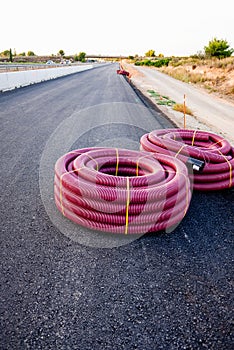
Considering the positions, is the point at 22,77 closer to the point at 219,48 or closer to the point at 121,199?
the point at 121,199

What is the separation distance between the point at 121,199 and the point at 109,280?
1.17 meters

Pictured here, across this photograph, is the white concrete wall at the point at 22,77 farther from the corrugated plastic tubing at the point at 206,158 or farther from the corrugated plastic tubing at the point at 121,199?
the corrugated plastic tubing at the point at 121,199

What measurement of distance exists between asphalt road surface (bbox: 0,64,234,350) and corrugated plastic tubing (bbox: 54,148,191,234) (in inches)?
6.9

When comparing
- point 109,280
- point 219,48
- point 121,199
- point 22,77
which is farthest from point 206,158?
point 219,48

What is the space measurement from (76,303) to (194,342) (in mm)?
1167

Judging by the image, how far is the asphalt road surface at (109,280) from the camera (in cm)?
273

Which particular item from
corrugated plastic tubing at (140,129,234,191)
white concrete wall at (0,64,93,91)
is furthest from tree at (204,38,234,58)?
corrugated plastic tubing at (140,129,234,191)

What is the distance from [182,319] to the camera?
2.93 m

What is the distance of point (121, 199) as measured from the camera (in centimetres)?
420

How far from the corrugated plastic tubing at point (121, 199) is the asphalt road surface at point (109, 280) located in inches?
6.9

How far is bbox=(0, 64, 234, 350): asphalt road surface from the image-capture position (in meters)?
2.73

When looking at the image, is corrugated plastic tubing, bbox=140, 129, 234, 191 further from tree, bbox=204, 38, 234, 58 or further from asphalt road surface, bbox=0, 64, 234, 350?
tree, bbox=204, 38, 234, 58

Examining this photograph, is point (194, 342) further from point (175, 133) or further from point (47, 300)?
point (175, 133)

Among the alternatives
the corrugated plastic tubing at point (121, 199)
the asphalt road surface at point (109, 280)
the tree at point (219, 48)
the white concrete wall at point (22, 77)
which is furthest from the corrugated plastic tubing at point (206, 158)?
the tree at point (219, 48)
